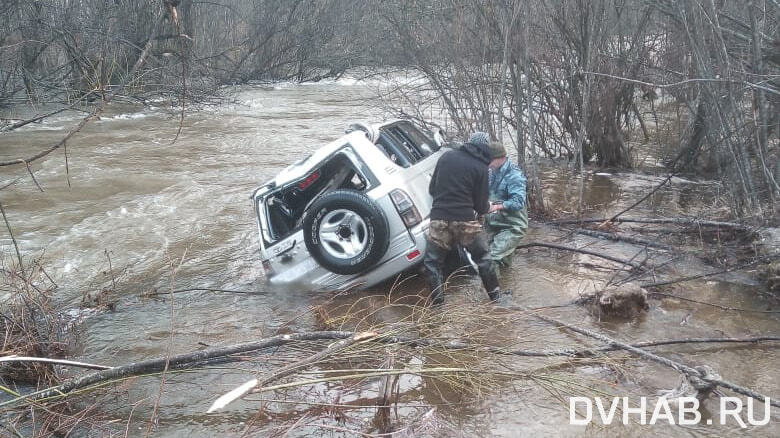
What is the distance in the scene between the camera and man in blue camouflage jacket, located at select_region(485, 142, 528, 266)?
7.12 m

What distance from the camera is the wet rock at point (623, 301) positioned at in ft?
19.3

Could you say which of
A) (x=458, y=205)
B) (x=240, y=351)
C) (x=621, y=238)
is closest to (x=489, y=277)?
(x=458, y=205)

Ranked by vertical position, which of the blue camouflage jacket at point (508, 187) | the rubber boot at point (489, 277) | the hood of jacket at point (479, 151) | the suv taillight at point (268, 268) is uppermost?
the hood of jacket at point (479, 151)

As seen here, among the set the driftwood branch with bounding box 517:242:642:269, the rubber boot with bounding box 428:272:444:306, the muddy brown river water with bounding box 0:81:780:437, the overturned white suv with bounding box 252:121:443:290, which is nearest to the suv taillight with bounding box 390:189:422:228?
the overturned white suv with bounding box 252:121:443:290

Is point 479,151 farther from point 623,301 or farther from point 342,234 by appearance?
point 623,301

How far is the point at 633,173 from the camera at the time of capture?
477 inches

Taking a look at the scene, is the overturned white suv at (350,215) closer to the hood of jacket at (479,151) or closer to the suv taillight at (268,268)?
the suv taillight at (268,268)

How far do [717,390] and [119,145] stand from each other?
15.3 m

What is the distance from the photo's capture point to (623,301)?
19.3ft

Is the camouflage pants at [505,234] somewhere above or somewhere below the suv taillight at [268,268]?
above

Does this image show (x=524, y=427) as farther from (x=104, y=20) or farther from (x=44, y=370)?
(x=104, y=20)

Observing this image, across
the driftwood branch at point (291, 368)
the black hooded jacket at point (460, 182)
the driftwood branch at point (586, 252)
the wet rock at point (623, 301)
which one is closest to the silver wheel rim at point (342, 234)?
the black hooded jacket at point (460, 182)

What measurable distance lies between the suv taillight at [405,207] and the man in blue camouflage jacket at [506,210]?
103 cm

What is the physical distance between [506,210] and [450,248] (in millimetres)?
1262
